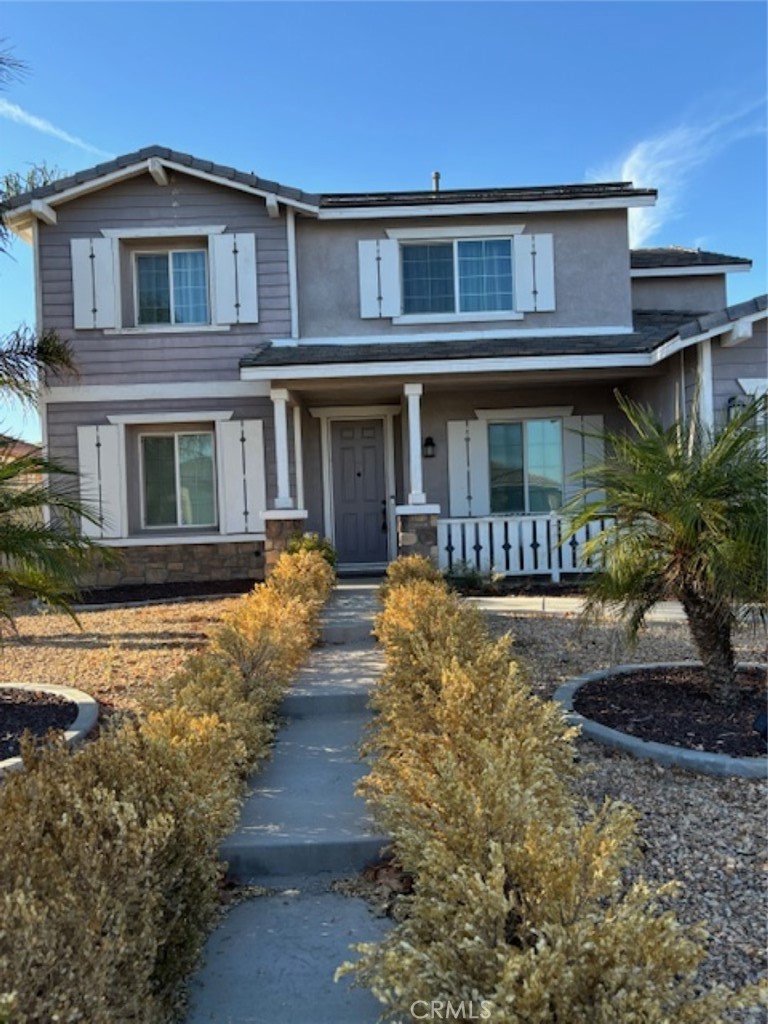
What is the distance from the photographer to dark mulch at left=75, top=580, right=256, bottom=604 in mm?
9102

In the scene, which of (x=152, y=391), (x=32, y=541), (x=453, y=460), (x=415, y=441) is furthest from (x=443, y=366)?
(x=32, y=541)

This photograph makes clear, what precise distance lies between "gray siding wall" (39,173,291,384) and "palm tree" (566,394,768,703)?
691 cm

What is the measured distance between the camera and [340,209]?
32.8 ft

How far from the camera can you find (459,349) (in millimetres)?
9242

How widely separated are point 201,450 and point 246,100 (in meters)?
4.60

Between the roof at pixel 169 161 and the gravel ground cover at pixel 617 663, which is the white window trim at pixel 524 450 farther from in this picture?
the roof at pixel 169 161

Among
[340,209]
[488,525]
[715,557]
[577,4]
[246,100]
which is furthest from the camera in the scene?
[340,209]

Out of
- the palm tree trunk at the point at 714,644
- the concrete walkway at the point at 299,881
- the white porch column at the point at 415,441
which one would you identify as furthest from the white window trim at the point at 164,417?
the palm tree trunk at the point at 714,644

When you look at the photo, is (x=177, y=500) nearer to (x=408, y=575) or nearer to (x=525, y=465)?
(x=408, y=575)

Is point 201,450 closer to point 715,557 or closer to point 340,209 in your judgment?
point 340,209

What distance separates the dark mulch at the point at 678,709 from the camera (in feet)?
12.0

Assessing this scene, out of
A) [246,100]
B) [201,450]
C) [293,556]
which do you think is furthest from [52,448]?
[246,100]

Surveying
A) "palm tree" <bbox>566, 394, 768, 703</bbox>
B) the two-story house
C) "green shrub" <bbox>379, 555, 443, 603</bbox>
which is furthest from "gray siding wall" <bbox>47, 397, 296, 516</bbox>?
"palm tree" <bbox>566, 394, 768, 703</bbox>

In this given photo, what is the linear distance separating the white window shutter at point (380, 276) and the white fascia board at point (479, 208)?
1.30ft
